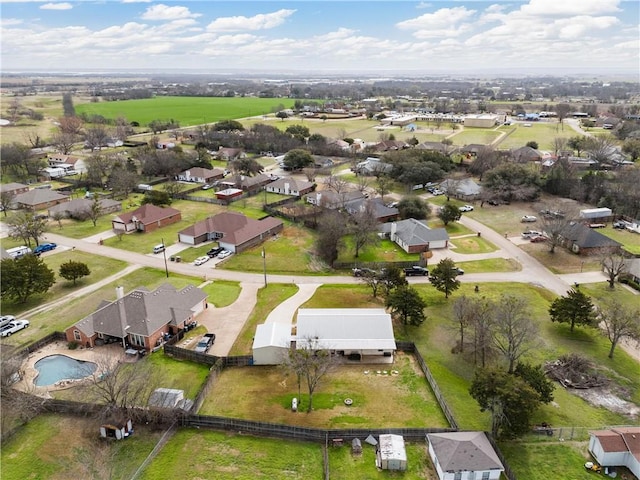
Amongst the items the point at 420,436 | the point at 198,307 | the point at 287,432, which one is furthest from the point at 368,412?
the point at 198,307

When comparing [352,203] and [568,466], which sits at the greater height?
[352,203]

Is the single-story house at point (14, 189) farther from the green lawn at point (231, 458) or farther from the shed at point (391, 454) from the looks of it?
the shed at point (391, 454)

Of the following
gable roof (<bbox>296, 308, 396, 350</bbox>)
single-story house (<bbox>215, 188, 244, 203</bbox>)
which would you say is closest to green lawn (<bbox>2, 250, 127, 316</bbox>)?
gable roof (<bbox>296, 308, 396, 350</bbox>)

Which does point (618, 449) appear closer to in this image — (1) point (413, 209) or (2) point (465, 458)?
(2) point (465, 458)

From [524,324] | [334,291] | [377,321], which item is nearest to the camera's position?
[524,324]

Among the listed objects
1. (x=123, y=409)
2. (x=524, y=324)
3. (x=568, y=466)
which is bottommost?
(x=568, y=466)

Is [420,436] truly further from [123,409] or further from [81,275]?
[81,275]
